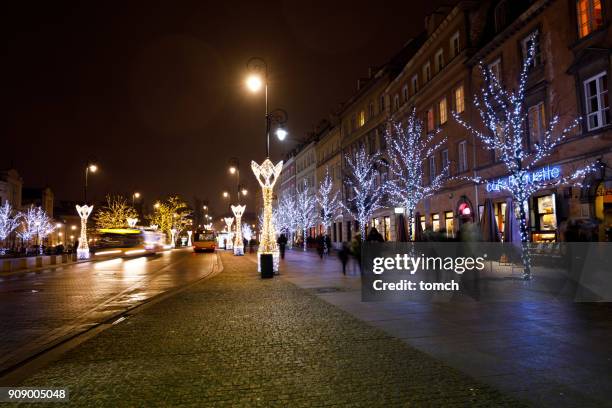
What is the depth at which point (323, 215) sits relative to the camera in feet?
195

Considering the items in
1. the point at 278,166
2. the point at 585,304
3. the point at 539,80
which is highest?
the point at 539,80

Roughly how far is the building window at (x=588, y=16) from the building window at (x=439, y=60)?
41.1 feet

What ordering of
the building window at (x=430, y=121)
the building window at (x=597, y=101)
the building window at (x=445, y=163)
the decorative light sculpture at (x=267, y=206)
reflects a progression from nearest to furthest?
the building window at (x=597, y=101) → the decorative light sculpture at (x=267, y=206) → the building window at (x=445, y=163) → the building window at (x=430, y=121)

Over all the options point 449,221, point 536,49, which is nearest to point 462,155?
point 449,221

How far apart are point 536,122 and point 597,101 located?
397cm

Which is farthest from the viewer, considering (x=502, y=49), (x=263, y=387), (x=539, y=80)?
(x=502, y=49)

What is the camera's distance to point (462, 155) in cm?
2983

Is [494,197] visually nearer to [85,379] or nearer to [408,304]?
[408,304]

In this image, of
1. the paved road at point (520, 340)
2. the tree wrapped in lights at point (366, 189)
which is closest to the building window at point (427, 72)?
the tree wrapped in lights at point (366, 189)

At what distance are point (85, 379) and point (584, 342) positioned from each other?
6827 mm

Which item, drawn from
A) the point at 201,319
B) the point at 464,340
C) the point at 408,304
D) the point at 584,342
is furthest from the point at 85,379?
the point at 408,304

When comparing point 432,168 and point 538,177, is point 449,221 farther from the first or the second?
point 538,177

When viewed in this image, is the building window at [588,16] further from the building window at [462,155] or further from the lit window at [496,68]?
the building window at [462,155]

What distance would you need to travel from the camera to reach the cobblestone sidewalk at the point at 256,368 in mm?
5016
